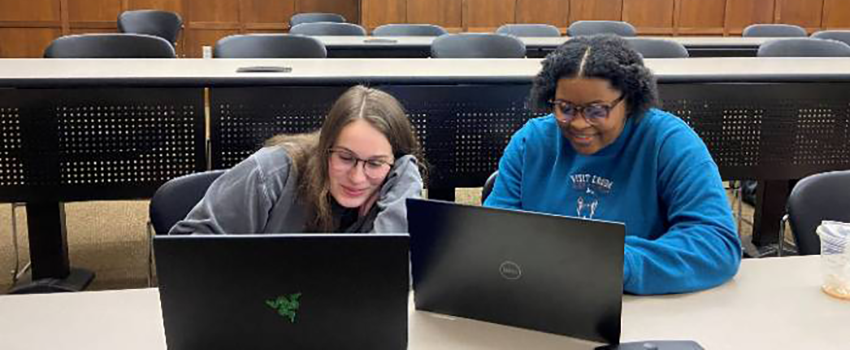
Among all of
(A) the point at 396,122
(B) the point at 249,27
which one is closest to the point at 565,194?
(A) the point at 396,122

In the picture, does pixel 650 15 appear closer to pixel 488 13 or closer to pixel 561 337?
pixel 488 13

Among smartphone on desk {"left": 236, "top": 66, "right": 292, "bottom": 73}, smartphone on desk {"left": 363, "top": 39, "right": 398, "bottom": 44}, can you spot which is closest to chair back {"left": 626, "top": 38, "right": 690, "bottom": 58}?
smartphone on desk {"left": 363, "top": 39, "right": 398, "bottom": 44}

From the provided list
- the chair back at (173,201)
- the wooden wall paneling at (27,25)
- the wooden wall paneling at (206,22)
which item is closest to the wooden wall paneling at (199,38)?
the wooden wall paneling at (206,22)

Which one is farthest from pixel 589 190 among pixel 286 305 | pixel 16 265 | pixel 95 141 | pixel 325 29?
pixel 325 29

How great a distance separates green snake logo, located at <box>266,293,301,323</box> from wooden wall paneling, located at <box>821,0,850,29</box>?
28.1 ft

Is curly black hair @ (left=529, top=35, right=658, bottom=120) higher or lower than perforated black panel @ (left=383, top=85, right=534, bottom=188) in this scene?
higher

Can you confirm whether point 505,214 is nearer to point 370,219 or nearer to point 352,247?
point 352,247

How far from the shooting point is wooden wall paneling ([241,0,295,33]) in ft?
26.1

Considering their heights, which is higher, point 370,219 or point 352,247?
point 352,247

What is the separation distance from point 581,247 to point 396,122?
67 centimetres

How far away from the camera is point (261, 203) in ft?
5.94

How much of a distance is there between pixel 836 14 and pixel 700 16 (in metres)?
1.41

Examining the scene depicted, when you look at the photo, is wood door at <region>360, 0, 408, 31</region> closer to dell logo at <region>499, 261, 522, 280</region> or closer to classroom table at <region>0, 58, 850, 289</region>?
classroom table at <region>0, 58, 850, 289</region>

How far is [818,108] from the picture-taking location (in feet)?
10.4
